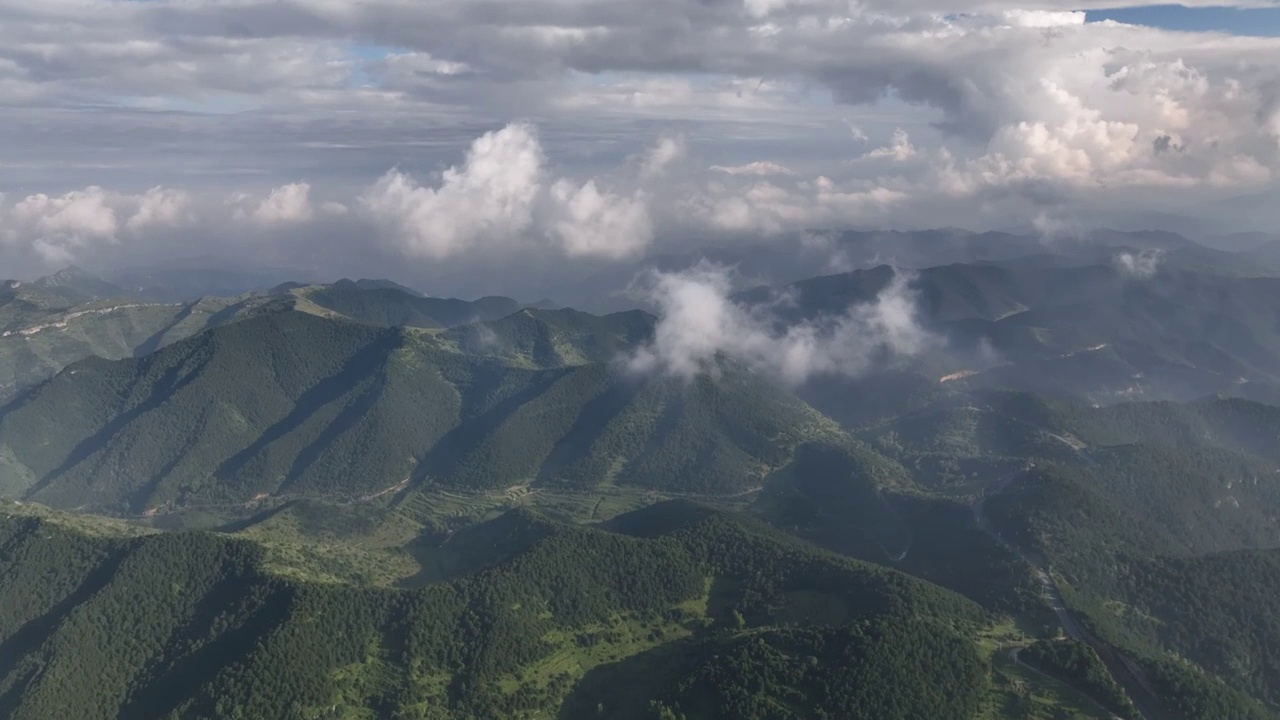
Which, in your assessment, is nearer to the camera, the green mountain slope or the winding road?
the green mountain slope

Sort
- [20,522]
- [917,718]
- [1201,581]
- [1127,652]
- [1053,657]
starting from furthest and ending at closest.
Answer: [20,522] < [1201,581] < [1127,652] < [1053,657] < [917,718]

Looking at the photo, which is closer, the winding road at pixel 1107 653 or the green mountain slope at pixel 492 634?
the green mountain slope at pixel 492 634

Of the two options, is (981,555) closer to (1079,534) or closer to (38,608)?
(1079,534)

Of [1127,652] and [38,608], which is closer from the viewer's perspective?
[1127,652]

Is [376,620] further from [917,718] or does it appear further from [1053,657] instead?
[1053,657]

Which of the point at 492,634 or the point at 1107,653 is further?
the point at 492,634

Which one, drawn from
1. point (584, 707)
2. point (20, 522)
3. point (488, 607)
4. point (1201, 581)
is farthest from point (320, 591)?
point (1201, 581)

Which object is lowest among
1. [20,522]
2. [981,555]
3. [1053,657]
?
[981,555]

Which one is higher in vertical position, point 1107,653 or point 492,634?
point 492,634

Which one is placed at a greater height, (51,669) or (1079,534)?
(51,669)

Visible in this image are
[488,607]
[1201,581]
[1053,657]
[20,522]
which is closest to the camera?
[1053,657]
